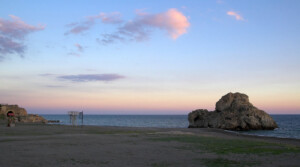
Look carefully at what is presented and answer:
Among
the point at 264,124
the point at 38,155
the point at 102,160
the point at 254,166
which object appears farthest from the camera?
the point at 264,124

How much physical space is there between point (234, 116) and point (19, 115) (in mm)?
73850

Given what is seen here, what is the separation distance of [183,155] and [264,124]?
67.0 metres

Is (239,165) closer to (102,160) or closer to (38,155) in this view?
(102,160)

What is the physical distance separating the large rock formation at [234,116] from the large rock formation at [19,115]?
5261 cm

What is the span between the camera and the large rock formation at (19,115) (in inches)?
3511

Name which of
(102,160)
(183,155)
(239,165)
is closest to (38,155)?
(102,160)

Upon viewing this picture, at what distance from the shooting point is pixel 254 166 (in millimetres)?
13703

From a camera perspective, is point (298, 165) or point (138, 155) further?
point (138, 155)

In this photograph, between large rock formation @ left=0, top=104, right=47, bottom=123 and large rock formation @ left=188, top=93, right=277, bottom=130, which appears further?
large rock formation @ left=0, top=104, right=47, bottom=123

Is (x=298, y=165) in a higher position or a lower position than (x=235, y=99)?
lower

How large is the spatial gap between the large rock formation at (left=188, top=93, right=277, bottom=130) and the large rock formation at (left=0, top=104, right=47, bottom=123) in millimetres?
52606

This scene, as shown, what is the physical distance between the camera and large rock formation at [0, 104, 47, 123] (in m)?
89.2

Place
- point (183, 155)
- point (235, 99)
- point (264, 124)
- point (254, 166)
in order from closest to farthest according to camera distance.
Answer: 1. point (254, 166)
2. point (183, 155)
3. point (264, 124)
4. point (235, 99)

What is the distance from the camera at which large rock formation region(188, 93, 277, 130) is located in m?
75.3
